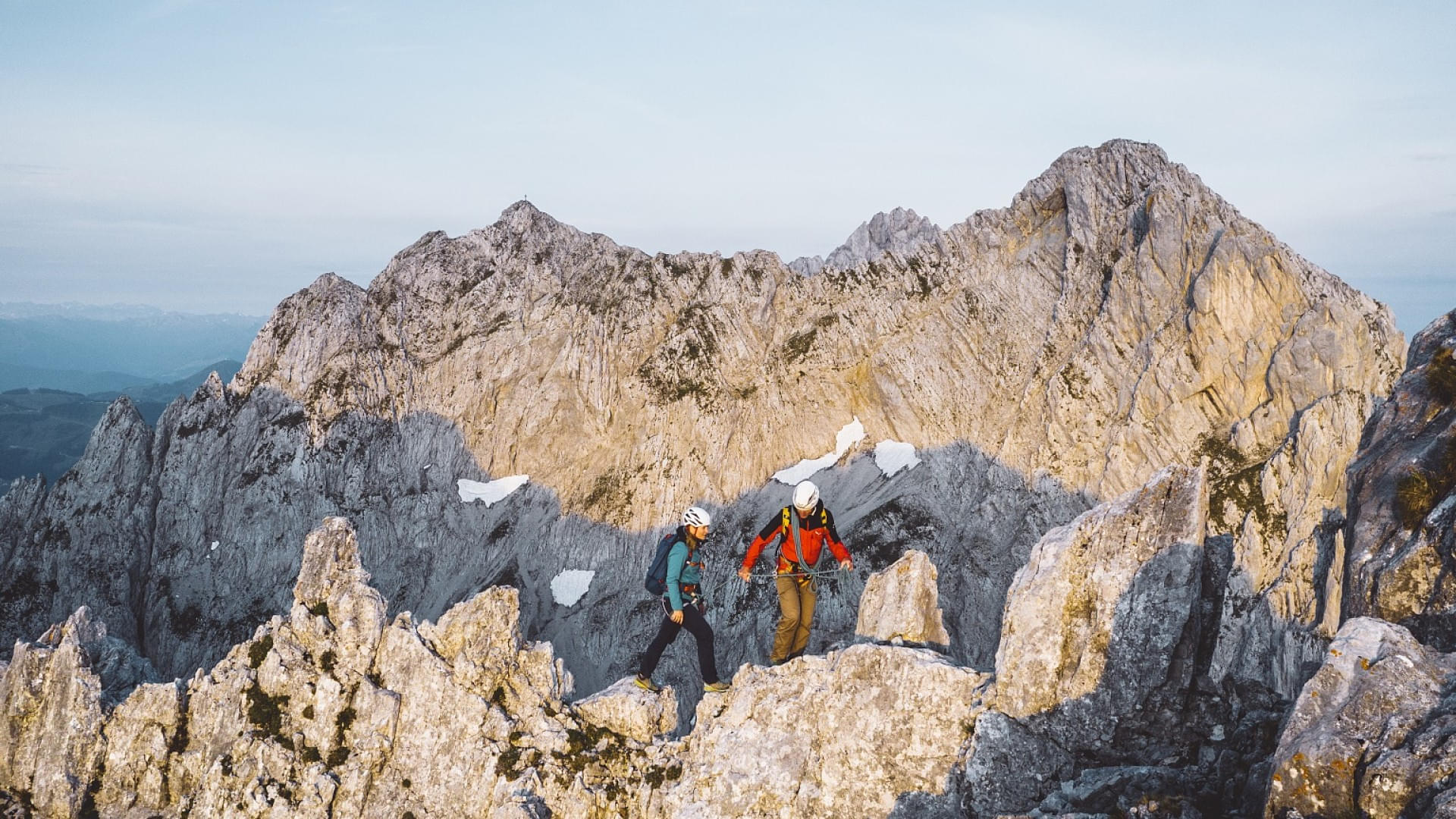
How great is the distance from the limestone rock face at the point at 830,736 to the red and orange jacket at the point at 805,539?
2.72m

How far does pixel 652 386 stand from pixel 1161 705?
57.2 meters

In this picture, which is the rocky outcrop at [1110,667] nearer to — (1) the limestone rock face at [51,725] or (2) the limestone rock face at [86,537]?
(1) the limestone rock face at [51,725]

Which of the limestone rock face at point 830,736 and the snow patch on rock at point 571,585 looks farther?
the snow patch on rock at point 571,585

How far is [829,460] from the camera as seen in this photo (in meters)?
72.5

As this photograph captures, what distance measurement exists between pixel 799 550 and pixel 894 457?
46568mm

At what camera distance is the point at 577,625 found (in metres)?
65.4

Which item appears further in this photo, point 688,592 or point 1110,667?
point 688,592

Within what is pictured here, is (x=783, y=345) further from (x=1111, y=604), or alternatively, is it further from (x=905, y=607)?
(x=1111, y=604)

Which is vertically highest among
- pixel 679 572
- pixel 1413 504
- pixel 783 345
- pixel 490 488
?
pixel 783 345

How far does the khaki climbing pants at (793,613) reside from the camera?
82.4 feet

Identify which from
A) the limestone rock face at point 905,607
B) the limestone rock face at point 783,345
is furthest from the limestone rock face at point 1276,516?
the limestone rock face at point 905,607

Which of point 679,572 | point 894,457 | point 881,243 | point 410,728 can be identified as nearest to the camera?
point 679,572

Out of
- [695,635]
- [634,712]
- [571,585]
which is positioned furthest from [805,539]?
[571,585]

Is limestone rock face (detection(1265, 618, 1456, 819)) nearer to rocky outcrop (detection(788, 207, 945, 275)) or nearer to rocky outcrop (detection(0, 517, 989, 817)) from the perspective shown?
rocky outcrop (detection(0, 517, 989, 817))
